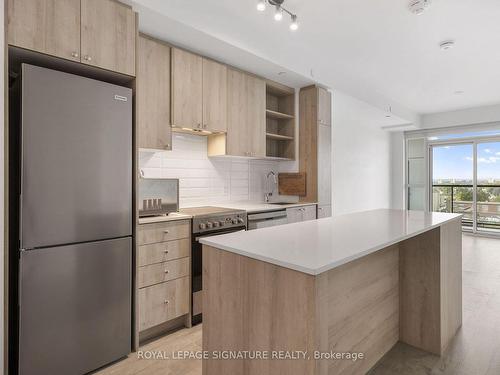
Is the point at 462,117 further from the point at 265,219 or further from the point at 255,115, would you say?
the point at 265,219

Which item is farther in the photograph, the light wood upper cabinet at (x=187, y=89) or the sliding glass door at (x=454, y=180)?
the sliding glass door at (x=454, y=180)

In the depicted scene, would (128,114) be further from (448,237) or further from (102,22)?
(448,237)

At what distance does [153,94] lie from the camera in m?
2.61

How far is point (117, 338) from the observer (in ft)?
6.82

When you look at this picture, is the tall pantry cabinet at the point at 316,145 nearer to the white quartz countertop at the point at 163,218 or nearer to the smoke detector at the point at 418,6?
the smoke detector at the point at 418,6

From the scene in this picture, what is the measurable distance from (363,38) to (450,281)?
2.52 m

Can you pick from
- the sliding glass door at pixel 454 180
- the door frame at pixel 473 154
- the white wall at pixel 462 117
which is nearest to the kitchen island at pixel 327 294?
the white wall at pixel 462 117

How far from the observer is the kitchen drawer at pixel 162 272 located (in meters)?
2.28

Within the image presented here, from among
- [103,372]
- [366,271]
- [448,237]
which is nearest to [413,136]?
[448,237]

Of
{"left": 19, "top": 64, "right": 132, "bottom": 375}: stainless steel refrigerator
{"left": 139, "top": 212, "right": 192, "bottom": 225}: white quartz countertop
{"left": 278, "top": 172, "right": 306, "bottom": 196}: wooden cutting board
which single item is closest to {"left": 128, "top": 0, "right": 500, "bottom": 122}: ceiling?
{"left": 19, "top": 64, "right": 132, "bottom": 375}: stainless steel refrigerator

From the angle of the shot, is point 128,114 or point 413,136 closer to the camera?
point 128,114

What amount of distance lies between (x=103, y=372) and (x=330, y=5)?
334 cm

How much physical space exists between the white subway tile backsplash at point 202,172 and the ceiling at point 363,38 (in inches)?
43.1

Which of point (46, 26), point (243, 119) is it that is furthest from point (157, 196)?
point (243, 119)
